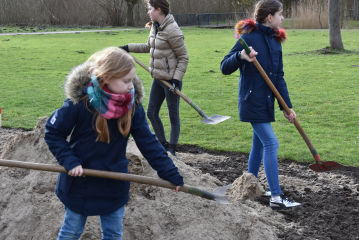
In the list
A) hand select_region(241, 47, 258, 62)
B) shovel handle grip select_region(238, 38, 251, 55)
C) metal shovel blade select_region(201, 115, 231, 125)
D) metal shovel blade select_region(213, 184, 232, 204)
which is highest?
shovel handle grip select_region(238, 38, 251, 55)

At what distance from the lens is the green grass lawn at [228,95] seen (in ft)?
20.6

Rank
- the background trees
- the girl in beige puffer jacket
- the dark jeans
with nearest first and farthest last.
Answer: the girl in beige puffer jacket
the dark jeans
the background trees

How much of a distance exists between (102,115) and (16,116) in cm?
614

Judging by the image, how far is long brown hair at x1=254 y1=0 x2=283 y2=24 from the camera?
3.73m

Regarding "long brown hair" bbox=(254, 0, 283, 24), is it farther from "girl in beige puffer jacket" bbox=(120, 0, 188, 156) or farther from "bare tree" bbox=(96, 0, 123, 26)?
"bare tree" bbox=(96, 0, 123, 26)

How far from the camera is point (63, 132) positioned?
2373mm

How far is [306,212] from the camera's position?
3949 millimetres

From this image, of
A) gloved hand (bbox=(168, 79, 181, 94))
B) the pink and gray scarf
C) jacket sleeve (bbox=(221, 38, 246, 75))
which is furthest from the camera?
gloved hand (bbox=(168, 79, 181, 94))

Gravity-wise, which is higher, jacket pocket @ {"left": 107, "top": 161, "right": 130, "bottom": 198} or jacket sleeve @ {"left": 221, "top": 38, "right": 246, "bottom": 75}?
jacket sleeve @ {"left": 221, "top": 38, "right": 246, "bottom": 75}

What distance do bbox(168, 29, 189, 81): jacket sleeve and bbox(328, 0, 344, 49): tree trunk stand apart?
13049mm

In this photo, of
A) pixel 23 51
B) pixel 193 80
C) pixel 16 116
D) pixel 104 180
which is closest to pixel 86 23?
pixel 23 51

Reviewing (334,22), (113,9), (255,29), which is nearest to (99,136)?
(255,29)

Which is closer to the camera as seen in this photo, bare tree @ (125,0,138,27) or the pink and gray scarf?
the pink and gray scarf

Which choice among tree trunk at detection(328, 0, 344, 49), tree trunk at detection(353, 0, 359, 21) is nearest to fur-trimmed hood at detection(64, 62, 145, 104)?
tree trunk at detection(328, 0, 344, 49)
